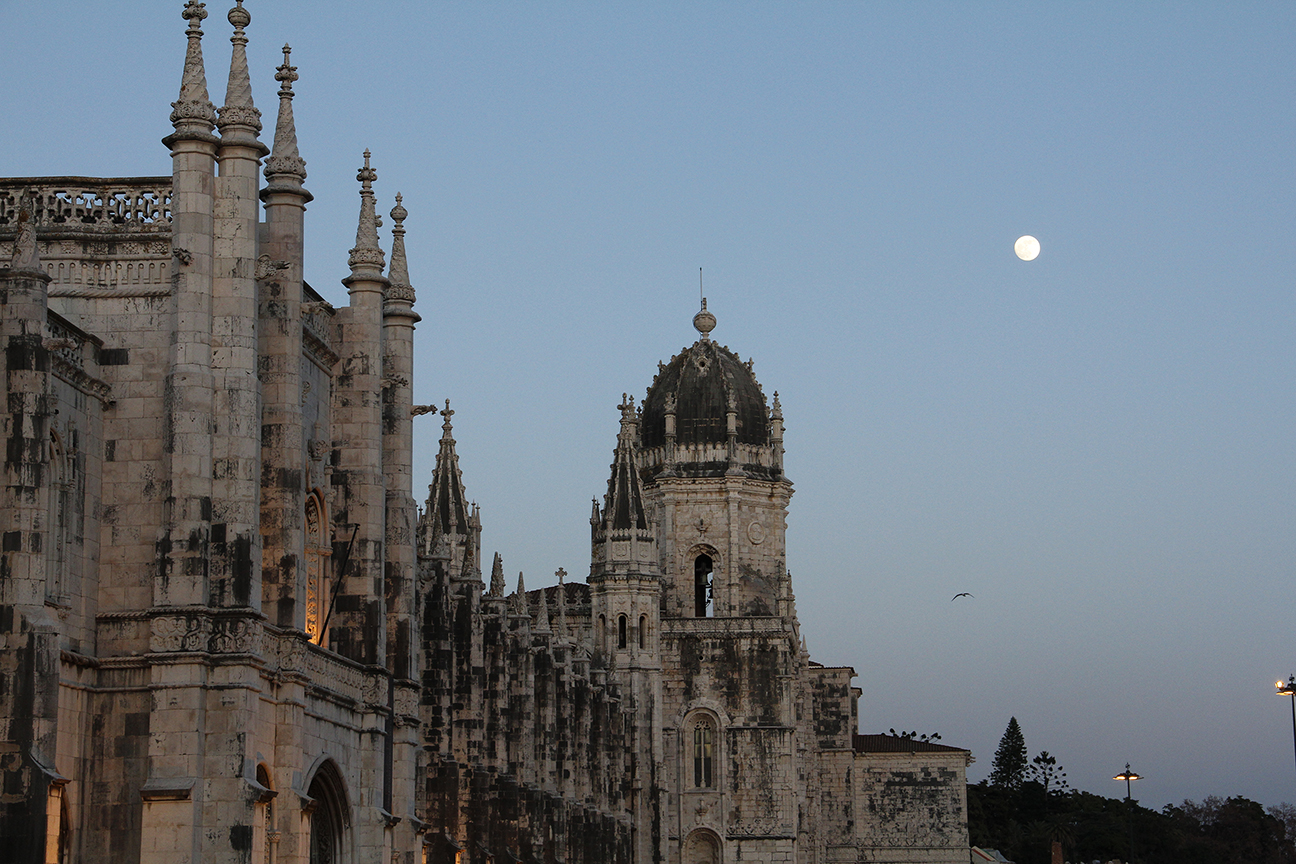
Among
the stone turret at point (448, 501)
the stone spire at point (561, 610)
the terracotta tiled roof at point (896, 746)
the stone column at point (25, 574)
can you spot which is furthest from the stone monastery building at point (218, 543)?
the terracotta tiled roof at point (896, 746)

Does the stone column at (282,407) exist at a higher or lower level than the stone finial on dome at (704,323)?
lower

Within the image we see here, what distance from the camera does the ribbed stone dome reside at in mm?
82125

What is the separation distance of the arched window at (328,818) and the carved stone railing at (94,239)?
874 centimetres

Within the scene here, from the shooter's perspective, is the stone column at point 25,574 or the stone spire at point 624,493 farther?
the stone spire at point 624,493

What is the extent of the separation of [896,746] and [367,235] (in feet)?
264

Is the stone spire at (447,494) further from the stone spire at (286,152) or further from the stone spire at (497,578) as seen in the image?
the stone spire at (286,152)

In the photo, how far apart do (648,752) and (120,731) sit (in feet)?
161

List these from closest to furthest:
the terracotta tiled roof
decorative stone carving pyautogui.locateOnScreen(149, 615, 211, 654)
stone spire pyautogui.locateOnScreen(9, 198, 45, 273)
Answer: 1. stone spire pyautogui.locateOnScreen(9, 198, 45, 273)
2. decorative stone carving pyautogui.locateOnScreen(149, 615, 211, 654)
3. the terracotta tiled roof

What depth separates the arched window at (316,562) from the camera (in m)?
33.2

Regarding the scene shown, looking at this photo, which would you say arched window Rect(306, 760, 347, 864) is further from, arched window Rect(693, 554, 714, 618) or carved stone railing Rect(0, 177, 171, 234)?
arched window Rect(693, 554, 714, 618)

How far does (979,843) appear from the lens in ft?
481

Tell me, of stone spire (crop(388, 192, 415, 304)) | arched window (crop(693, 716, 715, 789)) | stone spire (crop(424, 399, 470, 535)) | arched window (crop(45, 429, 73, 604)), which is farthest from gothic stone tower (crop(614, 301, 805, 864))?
arched window (crop(45, 429, 73, 604))

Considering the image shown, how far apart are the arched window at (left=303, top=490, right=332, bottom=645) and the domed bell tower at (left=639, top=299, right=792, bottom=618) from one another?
46494 mm

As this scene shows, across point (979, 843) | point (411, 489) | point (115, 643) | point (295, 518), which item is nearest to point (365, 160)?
point (411, 489)
